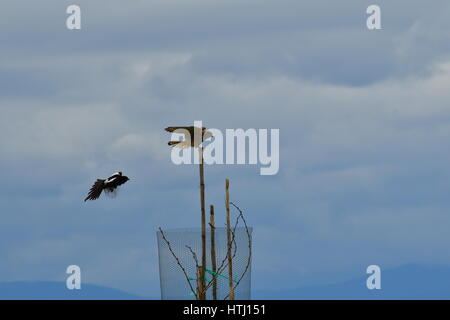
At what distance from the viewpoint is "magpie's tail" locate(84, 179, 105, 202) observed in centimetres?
1007

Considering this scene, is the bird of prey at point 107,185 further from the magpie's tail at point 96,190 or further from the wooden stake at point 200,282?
the wooden stake at point 200,282

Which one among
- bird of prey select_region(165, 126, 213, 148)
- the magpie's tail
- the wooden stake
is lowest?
the wooden stake

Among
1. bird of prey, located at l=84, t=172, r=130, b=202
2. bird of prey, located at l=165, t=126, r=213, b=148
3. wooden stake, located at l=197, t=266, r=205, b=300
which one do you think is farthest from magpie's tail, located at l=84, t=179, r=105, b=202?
wooden stake, located at l=197, t=266, r=205, b=300

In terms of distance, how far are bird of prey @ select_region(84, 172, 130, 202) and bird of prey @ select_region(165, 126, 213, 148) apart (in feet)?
2.65

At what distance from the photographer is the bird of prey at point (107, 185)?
33.0 ft

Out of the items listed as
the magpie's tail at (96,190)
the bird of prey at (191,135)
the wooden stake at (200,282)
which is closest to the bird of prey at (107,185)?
the magpie's tail at (96,190)

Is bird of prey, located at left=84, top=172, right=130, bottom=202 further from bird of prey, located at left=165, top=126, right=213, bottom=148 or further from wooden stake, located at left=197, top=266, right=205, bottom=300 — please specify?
wooden stake, located at left=197, top=266, right=205, bottom=300

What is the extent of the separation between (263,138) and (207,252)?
151cm

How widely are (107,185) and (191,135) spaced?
1256 mm

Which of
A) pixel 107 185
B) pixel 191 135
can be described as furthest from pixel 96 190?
pixel 191 135

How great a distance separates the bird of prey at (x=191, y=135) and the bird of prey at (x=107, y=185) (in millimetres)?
808
